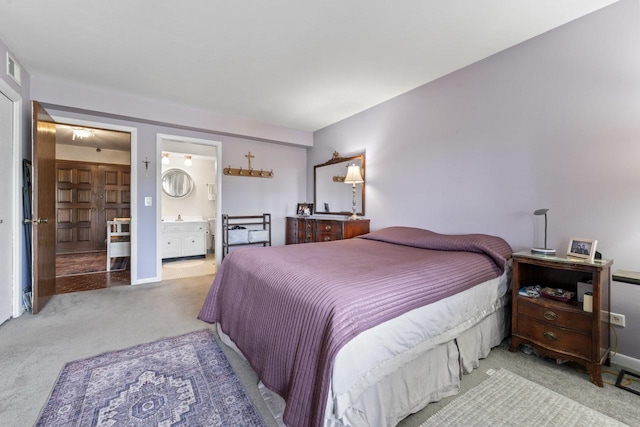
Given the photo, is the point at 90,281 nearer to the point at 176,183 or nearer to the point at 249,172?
the point at 176,183

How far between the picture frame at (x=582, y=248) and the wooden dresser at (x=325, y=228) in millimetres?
2118

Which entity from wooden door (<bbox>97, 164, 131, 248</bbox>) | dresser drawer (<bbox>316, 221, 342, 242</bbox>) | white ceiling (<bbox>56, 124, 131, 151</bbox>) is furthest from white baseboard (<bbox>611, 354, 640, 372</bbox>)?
wooden door (<bbox>97, 164, 131, 248</bbox>)

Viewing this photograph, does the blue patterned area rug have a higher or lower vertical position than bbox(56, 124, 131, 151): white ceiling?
lower

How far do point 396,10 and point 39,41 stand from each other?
2.95m

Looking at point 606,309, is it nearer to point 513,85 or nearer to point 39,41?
point 513,85

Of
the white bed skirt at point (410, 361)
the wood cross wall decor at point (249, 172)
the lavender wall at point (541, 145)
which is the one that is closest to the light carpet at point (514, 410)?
the white bed skirt at point (410, 361)

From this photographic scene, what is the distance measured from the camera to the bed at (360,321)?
1063 millimetres

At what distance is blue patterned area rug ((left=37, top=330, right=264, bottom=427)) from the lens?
4.46ft

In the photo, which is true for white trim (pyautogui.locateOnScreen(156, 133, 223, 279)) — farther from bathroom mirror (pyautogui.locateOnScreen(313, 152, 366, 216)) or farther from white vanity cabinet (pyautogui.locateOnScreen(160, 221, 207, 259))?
bathroom mirror (pyautogui.locateOnScreen(313, 152, 366, 216))

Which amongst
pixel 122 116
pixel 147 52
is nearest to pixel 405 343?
pixel 147 52

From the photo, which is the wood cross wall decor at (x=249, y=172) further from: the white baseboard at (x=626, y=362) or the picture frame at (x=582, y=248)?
the white baseboard at (x=626, y=362)

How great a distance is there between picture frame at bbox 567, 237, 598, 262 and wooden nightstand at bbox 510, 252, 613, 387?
89 millimetres

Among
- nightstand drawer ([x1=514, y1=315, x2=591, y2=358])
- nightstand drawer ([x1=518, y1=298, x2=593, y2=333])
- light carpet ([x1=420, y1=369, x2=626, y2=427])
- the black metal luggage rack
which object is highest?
the black metal luggage rack

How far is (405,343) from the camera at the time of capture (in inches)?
50.8
